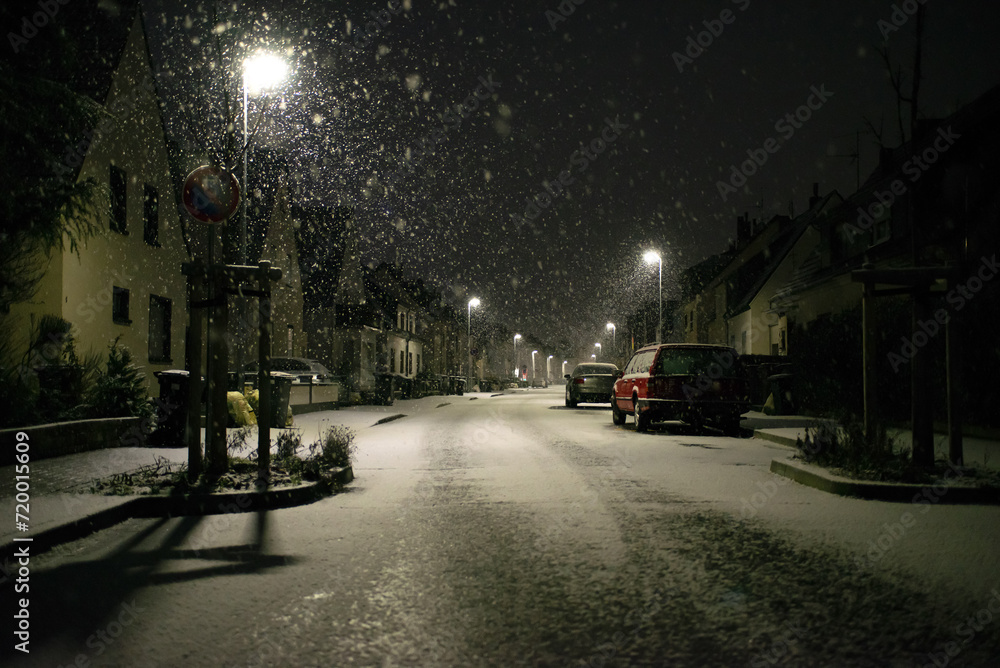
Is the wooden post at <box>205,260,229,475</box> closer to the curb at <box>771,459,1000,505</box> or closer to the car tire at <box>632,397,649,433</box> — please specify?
the curb at <box>771,459,1000,505</box>

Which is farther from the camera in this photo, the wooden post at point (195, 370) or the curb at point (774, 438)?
the curb at point (774, 438)

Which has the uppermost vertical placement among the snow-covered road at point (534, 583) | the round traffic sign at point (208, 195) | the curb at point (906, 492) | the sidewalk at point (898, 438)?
→ the round traffic sign at point (208, 195)

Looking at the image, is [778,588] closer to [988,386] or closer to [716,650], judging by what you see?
[716,650]

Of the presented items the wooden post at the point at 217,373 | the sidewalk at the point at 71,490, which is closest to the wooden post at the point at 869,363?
the wooden post at the point at 217,373

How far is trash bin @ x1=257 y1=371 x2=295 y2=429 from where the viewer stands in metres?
17.1

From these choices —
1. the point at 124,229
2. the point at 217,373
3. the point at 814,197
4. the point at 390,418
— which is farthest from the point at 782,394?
the point at 814,197

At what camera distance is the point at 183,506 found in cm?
779

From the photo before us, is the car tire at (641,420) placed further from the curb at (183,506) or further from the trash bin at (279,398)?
the curb at (183,506)

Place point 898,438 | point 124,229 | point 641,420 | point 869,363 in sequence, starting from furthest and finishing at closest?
point 124,229 < point 641,420 < point 898,438 < point 869,363

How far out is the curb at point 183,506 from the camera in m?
6.45

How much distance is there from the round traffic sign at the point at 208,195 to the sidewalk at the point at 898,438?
8047 mm

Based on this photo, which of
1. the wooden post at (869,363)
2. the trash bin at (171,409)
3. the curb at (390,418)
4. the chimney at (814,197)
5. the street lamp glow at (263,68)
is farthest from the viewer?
the chimney at (814,197)

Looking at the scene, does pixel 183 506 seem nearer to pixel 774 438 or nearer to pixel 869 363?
pixel 869 363

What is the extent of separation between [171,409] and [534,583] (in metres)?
9.76
